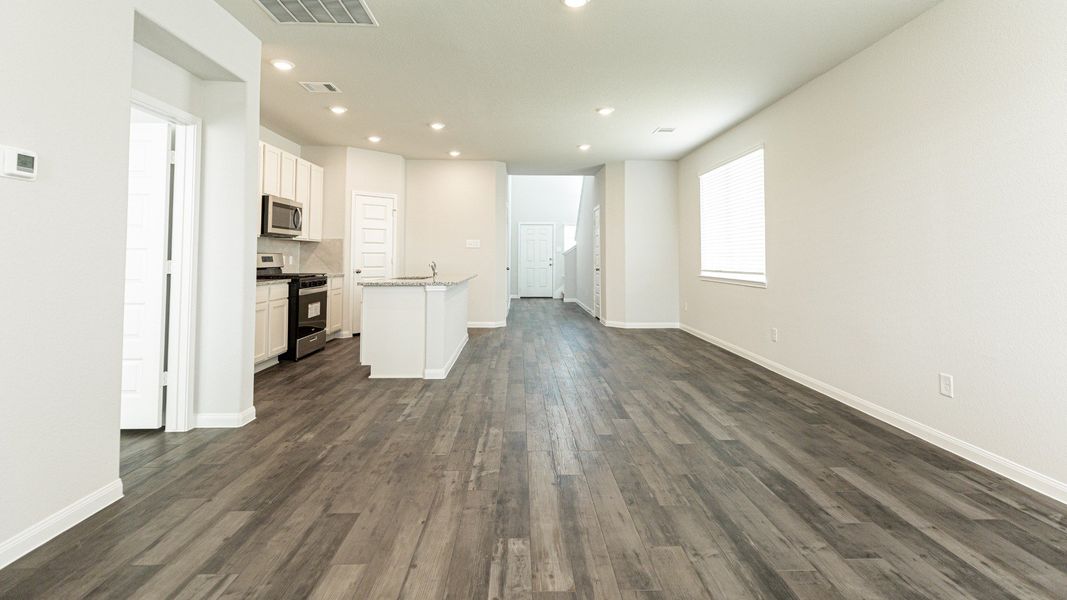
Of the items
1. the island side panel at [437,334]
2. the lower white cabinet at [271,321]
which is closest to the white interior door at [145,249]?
the lower white cabinet at [271,321]

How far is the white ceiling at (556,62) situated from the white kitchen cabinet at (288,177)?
1.30ft

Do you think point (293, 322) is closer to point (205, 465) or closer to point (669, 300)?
point (205, 465)

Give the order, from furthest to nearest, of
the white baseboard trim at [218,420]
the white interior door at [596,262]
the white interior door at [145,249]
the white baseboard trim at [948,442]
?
1. the white interior door at [596,262]
2. the white baseboard trim at [218,420]
3. the white interior door at [145,249]
4. the white baseboard trim at [948,442]

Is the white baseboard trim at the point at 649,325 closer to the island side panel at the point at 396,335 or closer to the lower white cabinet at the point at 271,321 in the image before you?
the island side panel at the point at 396,335

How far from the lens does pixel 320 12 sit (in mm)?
2893

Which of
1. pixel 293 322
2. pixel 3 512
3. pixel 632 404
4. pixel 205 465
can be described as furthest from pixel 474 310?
pixel 3 512

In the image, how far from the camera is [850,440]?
2.64 metres

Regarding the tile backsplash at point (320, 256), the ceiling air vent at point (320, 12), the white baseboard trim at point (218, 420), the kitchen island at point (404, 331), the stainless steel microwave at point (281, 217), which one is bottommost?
the white baseboard trim at point (218, 420)

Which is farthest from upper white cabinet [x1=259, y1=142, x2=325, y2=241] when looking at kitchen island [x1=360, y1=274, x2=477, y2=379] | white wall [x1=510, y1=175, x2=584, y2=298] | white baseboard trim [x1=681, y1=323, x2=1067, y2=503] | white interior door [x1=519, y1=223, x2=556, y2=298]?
white interior door [x1=519, y1=223, x2=556, y2=298]

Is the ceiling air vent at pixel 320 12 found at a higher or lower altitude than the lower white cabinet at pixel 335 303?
higher

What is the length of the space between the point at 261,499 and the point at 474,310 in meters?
5.40

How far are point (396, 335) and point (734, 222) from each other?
3.96 m

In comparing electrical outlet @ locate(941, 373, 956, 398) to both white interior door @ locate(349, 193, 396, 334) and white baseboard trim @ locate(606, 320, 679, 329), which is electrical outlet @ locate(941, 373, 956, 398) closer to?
white baseboard trim @ locate(606, 320, 679, 329)

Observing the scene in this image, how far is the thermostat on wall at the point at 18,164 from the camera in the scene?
4.78 ft
